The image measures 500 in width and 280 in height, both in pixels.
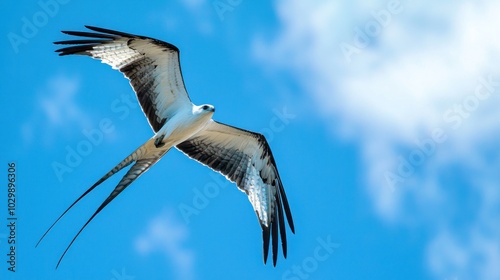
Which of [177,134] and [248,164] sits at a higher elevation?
[248,164]

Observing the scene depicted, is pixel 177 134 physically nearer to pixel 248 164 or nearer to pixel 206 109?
pixel 206 109

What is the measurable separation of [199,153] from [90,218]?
11.3 feet

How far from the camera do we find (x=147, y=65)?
1691 centimetres

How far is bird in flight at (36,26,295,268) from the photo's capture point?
1658 centimetres

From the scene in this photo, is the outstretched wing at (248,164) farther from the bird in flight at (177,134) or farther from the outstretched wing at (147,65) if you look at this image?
the outstretched wing at (147,65)

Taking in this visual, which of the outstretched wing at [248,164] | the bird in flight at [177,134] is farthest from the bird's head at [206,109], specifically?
the outstretched wing at [248,164]

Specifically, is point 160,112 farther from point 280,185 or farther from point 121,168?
point 280,185

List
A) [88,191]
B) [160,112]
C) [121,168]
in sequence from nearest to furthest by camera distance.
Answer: [88,191] < [121,168] < [160,112]

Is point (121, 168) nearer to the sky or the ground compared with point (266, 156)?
nearer to the ground

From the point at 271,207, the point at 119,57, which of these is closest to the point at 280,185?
the point at 271,207

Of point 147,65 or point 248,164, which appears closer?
point 147,65

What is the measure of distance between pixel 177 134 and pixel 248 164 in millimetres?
2045

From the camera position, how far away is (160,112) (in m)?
17.3

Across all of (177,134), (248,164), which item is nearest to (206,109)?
(177,134)
